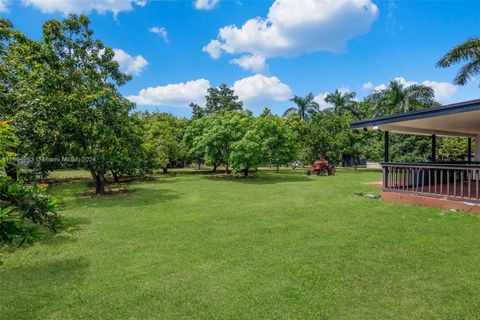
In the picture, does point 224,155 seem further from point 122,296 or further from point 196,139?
point 122,296

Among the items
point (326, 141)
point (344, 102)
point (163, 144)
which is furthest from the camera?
point (344, 102)

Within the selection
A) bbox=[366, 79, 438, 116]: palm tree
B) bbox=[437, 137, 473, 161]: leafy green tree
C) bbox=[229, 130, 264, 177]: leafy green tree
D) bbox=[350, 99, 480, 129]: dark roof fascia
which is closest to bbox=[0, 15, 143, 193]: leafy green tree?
bbox=[229, 130, 264, 177]: leafy green tree

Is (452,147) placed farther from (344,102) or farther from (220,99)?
(220,99)

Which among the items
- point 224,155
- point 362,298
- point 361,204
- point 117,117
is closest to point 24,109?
point 117,117

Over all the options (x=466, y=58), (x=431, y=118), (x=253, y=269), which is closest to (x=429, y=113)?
(x=431, y=118)

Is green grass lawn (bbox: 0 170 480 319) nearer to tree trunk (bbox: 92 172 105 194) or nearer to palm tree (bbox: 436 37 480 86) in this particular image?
tree trunk (bbox: 92 172 105 194)

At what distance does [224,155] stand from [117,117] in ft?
28.1

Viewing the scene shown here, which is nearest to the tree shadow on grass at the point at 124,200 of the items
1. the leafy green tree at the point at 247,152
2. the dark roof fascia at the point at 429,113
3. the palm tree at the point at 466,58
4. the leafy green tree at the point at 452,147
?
the leafy green tree at the point at 247,152

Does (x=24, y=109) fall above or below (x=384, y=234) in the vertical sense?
above

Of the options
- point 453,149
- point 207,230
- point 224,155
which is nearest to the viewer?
point 207,230

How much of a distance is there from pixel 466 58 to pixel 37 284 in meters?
18.8

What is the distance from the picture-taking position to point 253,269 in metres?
4.19

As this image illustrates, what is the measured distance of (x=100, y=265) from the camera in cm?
446

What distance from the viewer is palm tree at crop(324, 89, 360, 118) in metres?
38.7
